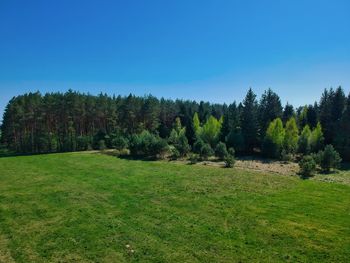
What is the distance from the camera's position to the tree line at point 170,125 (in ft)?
147

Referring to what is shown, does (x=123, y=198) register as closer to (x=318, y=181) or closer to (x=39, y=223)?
(x=39, y=223)

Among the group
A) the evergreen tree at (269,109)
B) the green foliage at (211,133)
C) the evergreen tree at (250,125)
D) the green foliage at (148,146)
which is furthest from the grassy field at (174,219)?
the evergreen tree at (269,109)

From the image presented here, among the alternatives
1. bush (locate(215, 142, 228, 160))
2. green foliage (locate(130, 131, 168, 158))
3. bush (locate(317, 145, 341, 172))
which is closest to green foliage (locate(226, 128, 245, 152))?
bush (locate(215, 142, 228, 160))

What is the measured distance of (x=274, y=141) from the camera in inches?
1751

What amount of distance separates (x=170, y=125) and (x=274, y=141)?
39842 millimetres

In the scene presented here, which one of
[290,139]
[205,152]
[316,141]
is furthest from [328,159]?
[205,152]

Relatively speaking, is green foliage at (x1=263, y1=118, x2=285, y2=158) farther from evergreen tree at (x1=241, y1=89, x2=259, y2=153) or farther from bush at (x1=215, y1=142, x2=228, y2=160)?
bush at (x1=215, y1=142, x2=228, y2=160)

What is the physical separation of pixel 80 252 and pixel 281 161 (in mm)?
35378

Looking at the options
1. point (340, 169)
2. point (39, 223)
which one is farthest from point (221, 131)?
point (39, 223)

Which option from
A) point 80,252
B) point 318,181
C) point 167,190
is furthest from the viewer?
point 318,181

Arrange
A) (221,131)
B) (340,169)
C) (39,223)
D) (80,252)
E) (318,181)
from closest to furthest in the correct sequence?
(80,252)
(39,223)
(318,181)
(340,169)
(221,131)

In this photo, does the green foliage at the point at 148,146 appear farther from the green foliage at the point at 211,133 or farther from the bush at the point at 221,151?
the green foliage at the point at 211,133

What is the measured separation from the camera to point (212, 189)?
22.8 metres

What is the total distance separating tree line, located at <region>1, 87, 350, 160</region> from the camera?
44.8m
